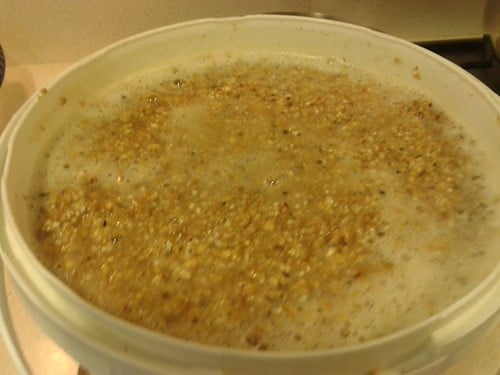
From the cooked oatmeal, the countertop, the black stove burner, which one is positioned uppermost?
the cooked oatmeal

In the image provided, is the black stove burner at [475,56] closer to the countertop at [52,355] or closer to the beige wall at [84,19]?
the beige wall at [84,19]

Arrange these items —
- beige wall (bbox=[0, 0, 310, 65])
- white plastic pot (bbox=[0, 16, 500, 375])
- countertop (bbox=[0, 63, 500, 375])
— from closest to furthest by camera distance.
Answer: white plastic pot (bbox=[0, 16, 500, 375]), countertop (bbox=[0, 63, 500, 375]), beige wall (bbox=[0, 0, 310, 65])

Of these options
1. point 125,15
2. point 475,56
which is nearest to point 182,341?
point 125,15

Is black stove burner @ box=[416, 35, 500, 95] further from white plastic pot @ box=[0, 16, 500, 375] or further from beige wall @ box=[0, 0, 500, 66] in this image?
white plastic pot @ box=[0, 16, 500, 375]

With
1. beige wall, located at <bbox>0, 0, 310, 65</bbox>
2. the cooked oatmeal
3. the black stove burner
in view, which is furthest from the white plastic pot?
the black stove burner

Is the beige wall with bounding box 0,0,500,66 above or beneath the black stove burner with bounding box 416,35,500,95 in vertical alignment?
above

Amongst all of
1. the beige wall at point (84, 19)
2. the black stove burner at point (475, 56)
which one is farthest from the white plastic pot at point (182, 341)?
the black stove burner at point (475, 56)

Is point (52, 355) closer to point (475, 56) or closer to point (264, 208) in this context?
point (264, 208)
